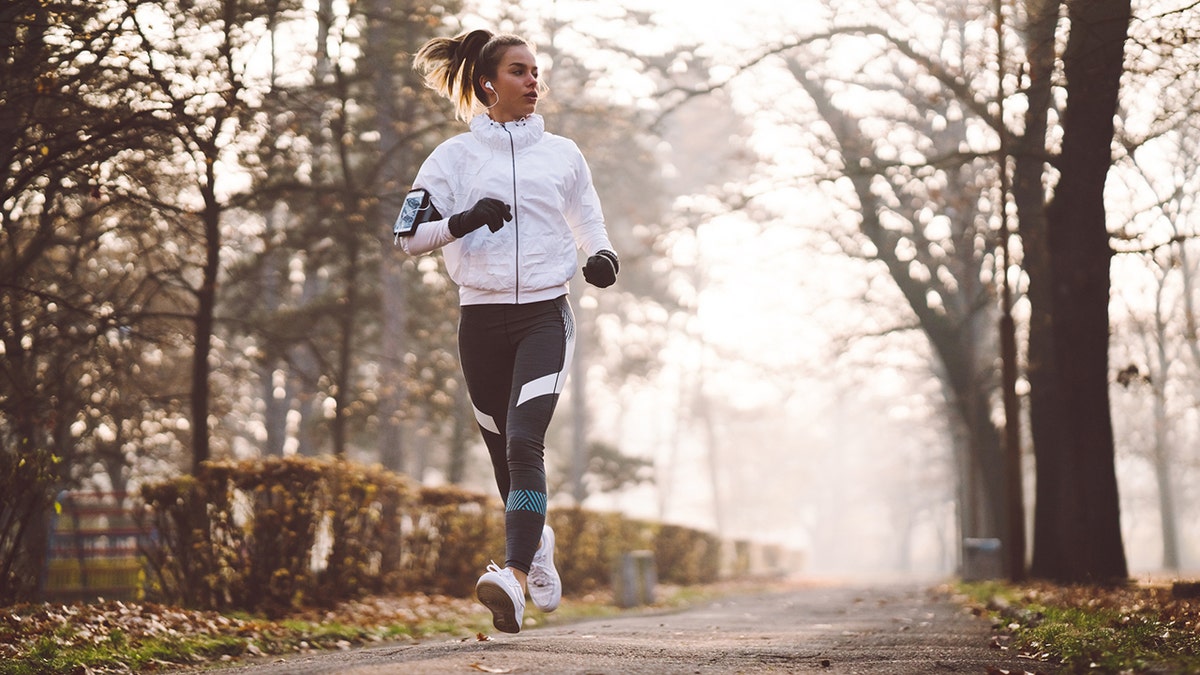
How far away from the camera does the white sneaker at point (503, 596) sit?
4922 mm

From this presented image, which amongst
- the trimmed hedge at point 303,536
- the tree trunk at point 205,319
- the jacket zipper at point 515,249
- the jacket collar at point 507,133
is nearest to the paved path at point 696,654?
the jacket zipper at point 515,249

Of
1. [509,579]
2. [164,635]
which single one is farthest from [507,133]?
[164,635]

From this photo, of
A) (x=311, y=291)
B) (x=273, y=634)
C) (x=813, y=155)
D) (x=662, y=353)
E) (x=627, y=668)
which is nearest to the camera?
(x=627, y=668)

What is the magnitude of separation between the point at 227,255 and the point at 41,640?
39.8 ft

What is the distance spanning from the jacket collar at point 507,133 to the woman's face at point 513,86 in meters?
0.05

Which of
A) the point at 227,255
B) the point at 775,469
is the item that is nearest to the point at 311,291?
the point at 227,255

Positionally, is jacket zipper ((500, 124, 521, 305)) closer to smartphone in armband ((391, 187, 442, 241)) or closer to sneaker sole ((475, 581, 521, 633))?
smartphone in armband ((391, 187, 442, 241))

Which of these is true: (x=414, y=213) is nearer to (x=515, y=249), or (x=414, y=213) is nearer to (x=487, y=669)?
(x=515, y=249)

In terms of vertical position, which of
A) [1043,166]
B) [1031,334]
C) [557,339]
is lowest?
[557,339]

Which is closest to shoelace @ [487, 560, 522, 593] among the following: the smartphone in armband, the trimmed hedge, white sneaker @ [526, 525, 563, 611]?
white sneaker @ [526, 525, 563, 611]

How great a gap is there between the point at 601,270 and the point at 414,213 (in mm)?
809

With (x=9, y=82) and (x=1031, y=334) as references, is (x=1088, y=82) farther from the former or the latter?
(x=9, y=82)

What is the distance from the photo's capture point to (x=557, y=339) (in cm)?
527

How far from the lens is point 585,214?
5.50 meters
